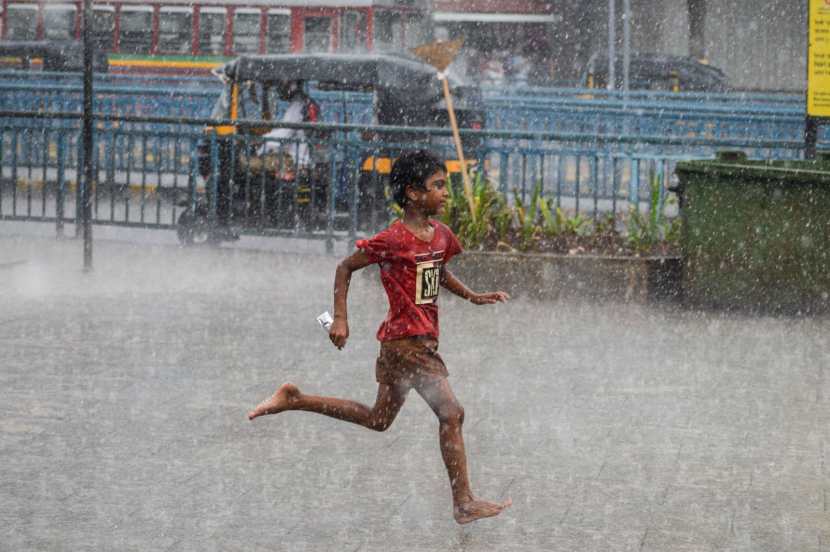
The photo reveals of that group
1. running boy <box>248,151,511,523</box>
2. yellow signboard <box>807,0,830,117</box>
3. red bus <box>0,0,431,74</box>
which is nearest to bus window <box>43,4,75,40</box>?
red bus <box>0,0,431,74</box>

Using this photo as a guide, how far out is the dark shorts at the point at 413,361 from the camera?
566 cm

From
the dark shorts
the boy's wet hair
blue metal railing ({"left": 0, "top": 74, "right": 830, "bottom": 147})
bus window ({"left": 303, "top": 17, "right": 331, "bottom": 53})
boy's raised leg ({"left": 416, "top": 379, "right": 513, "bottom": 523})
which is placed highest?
bus window ({"left": 303, "top": 17, "right": 331, "bottom": 53})

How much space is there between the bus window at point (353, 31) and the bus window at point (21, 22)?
23.5 feet

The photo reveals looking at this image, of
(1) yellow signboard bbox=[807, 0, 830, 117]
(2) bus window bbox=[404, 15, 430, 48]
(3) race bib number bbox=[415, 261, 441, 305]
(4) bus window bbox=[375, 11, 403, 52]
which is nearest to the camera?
(3) race bib number bbox=[415, 261, 441, 305]

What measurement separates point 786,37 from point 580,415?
35997 mm

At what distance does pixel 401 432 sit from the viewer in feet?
23.4

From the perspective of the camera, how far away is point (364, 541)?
5281mm

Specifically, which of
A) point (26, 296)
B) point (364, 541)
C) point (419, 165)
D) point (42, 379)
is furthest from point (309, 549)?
point (26, 296)

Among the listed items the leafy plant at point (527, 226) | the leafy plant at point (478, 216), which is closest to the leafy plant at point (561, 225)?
the leafy plant at point (527, 226)

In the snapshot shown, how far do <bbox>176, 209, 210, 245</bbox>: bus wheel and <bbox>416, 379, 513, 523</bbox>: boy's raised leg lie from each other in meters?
10.3

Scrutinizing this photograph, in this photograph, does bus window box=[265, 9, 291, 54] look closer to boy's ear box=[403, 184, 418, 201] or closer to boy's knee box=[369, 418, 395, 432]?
boy's knee box=[369, 418, 395, 432]

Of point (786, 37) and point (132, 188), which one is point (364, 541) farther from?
point (786, 37)

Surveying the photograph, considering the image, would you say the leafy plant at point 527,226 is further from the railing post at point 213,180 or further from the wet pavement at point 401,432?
the railing post at point 213,180

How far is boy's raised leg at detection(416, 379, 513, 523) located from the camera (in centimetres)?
543
